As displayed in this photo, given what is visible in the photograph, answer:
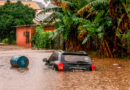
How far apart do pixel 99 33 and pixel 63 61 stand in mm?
8860

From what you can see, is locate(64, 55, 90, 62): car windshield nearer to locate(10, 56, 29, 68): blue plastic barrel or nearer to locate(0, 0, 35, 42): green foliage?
locate(10, 56, 29, 68): blue plastic barrel

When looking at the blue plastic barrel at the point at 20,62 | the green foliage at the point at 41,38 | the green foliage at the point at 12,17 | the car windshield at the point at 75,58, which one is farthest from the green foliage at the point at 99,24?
the green foliage at the point at 12,17

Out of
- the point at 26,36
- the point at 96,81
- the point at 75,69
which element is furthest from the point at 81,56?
the point at 26,36

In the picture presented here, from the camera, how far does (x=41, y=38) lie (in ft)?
120

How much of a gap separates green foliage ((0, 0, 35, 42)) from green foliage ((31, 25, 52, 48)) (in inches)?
365

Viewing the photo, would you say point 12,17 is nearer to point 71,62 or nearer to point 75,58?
point 75,58

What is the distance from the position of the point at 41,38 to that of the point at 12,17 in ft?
43.2

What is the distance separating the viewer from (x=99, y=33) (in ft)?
70.7

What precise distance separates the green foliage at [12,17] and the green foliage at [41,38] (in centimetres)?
927

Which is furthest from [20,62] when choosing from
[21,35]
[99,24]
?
[21,35]

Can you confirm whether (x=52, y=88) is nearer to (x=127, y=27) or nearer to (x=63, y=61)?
(x=63, y=61)

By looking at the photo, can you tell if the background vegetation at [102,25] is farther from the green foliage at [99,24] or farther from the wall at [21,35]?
the wall at [21,35]

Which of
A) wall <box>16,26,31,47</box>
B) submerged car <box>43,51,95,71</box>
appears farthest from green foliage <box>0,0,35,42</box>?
submerged car <box>43,51,95,71</box>

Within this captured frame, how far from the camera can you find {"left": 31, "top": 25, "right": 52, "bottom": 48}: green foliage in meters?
35.7
